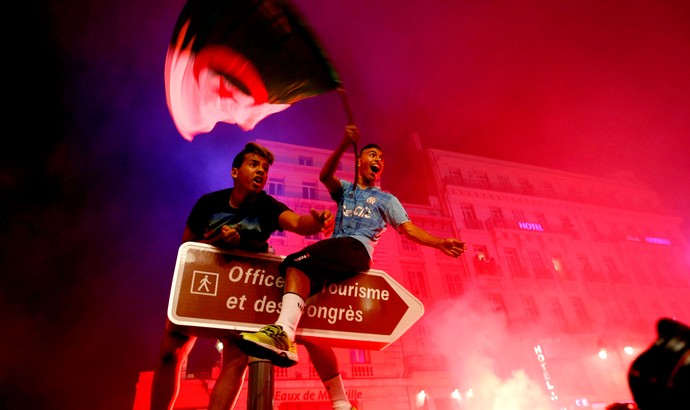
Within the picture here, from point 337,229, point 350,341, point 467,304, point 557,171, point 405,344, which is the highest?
point 557,171

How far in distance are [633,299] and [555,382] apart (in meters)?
12.3

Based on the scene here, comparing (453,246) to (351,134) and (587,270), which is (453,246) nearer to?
(351,134)

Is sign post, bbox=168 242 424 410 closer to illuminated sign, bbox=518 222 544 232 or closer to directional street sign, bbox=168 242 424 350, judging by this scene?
directional street sign, bbox=168 242 424 350

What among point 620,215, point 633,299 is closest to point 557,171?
point 620,215

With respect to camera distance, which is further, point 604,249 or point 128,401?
point 604,249

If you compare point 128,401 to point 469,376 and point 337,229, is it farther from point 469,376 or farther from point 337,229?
point 337,229

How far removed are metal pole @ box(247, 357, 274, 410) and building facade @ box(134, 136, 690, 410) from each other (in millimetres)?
15816

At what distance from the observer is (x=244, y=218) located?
→ 2227 millimetres

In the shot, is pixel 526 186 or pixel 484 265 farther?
pixel 526 186

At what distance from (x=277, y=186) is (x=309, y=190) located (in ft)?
7.16

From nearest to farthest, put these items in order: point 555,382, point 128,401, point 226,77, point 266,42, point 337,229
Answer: point 266,42, point 226,77, point 337,229, point 128,401, point 555,382

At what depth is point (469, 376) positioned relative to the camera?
19.8m

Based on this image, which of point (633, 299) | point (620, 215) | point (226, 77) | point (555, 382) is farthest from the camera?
point (620, 215)

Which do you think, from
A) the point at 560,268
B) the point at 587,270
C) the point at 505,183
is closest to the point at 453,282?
the point at 560,268
